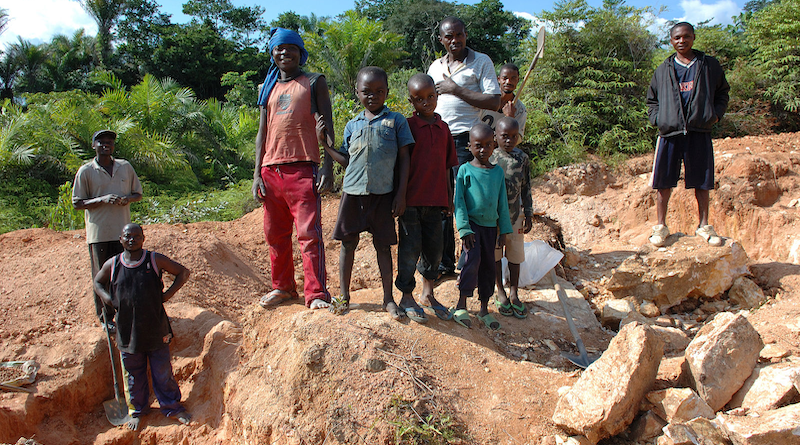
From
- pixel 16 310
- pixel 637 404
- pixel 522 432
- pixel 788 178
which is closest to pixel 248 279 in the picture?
pixel 16 310

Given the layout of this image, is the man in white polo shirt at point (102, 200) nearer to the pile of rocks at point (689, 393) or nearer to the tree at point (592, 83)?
the pile of rocks at point (689, 393)

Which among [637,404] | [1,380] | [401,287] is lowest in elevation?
[1,380]

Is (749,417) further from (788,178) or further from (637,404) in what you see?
(788,178)

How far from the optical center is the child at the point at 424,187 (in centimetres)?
297

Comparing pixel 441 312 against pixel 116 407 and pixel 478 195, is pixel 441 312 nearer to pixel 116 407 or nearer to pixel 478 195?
pixel 478 195

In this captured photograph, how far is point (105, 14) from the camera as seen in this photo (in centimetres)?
2219

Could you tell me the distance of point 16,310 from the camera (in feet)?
13.0

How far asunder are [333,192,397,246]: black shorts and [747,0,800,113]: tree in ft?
26.6

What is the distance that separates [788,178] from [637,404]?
5.24 m

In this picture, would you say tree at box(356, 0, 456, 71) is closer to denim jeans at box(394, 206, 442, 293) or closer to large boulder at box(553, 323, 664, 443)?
denim jeans at box(394, 206, 442, 293)

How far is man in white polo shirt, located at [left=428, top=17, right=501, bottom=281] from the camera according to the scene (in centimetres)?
366

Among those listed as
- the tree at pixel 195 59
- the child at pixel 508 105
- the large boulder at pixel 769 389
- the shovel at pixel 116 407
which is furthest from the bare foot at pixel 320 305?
the tree at pixel 195 59

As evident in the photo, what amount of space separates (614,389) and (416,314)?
118cm

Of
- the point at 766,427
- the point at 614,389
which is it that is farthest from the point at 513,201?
the point at 766,427
